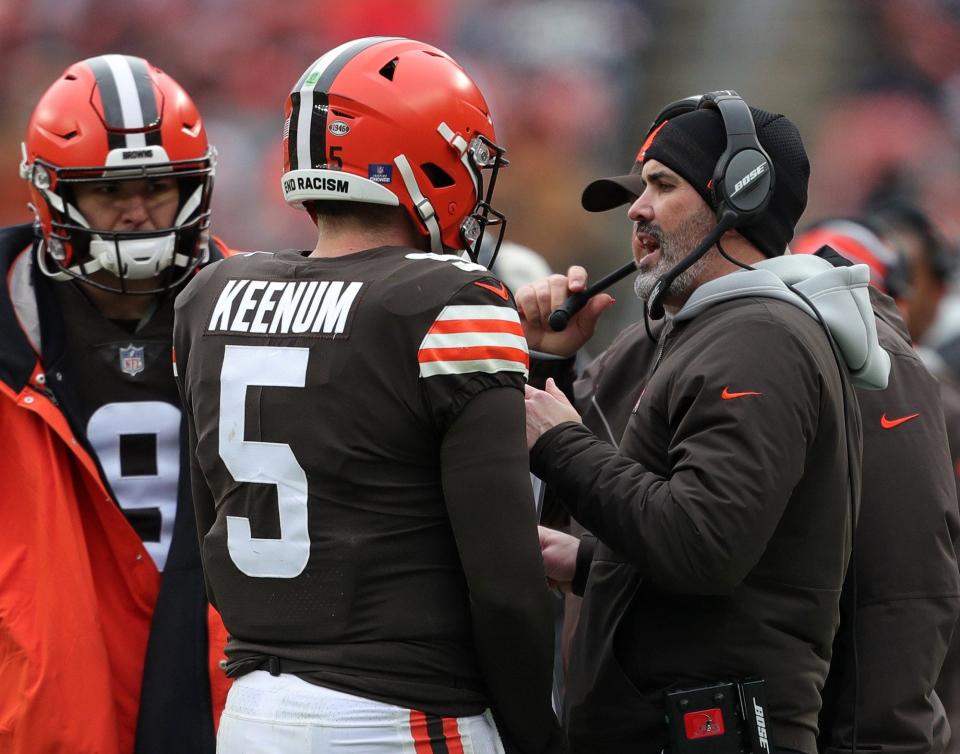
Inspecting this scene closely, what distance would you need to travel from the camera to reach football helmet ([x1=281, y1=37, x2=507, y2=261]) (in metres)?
2.29

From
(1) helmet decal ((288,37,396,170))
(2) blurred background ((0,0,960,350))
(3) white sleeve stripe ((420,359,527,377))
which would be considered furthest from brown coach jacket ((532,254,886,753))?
(2) blurred background ((0,0,960,350))

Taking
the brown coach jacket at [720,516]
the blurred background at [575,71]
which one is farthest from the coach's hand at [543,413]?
the blurred background at [575,71]

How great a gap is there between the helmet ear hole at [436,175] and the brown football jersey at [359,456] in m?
0.20

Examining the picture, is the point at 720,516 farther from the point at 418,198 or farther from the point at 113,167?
the point at 113,167

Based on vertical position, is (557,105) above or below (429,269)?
below

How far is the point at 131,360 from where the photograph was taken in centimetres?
309

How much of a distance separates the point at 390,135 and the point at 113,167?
1069mm

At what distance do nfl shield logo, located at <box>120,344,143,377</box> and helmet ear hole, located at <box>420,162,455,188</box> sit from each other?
108cm

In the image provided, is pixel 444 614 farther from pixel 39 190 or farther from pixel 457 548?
pixel 39 190

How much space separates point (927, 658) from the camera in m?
2.79

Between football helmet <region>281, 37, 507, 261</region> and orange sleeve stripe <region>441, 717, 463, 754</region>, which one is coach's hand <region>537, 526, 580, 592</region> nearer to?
orange sleeve stripe <region>441, 717, 463, 754</region>

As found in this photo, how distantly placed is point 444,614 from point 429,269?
23.2 inches

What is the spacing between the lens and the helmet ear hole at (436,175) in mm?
2337

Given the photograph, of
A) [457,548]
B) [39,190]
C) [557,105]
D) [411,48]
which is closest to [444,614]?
[457,548]
